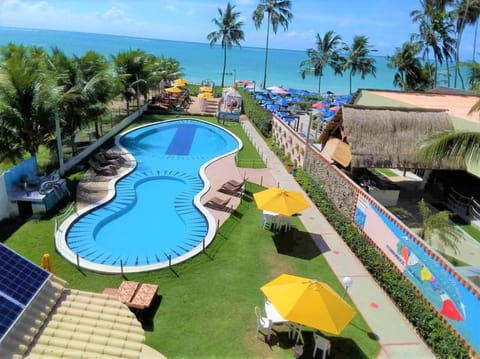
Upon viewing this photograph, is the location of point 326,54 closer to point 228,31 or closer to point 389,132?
point 228,31

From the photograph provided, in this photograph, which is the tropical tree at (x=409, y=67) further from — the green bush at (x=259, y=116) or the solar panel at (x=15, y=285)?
the solar panel at (x=15, y=285)

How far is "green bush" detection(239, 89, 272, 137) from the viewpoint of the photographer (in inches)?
1207

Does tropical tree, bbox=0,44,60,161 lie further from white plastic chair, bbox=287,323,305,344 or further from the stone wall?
white plastic chair, bbox=287,323,305,344

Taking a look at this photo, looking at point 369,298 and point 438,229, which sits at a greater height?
point 438,229

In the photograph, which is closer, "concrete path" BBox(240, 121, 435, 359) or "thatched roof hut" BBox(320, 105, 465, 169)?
"concrete path" BBox(240, 121, 435, 359)

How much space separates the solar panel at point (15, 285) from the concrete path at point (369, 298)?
8247mm

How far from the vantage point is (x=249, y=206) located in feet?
56.9

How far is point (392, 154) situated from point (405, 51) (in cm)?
3201

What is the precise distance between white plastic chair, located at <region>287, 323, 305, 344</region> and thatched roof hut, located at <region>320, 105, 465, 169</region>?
29.8ft

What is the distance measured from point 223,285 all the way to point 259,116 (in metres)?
23.3

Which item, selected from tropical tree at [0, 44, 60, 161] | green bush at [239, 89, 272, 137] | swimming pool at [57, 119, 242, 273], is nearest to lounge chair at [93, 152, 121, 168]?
swimming pool at [57, 119, 242, 273]

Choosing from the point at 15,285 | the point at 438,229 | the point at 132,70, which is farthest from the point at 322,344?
the point at 132,70

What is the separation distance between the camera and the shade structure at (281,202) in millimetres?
14086

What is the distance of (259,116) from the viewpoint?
32812 millimetres
